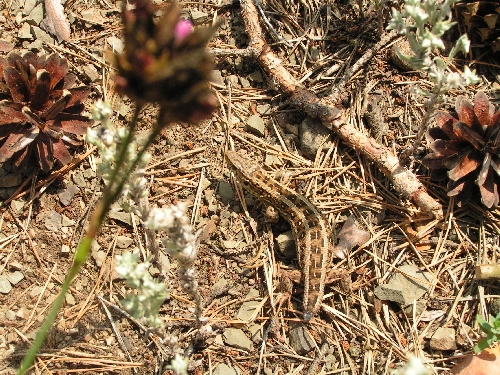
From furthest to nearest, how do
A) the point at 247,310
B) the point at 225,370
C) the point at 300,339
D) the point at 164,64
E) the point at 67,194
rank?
the point at 67,194, the point at 247,310, the point at 300,339, the point at 225,370, the point at 164,64

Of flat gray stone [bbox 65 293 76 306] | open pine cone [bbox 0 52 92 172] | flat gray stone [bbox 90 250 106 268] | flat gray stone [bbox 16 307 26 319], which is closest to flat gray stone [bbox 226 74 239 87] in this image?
open pine cone [bbox 0 52 92 172]

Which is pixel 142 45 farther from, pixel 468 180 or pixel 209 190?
pixel 468 180

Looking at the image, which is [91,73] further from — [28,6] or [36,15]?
[28,6]

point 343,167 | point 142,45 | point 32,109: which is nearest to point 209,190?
point 343,167

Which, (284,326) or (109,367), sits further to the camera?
(284,326)

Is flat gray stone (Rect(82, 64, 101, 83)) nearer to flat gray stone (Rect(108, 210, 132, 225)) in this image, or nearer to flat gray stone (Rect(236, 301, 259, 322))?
flat gray stone (Rect(108, 210, 132, 225))

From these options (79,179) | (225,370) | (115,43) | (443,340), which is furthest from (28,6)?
(443,340)
